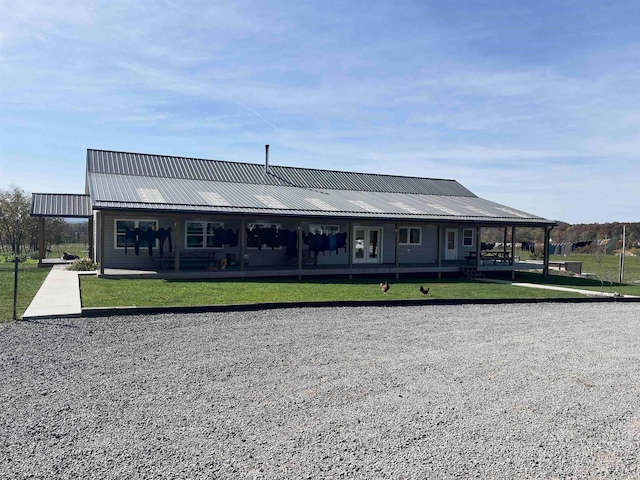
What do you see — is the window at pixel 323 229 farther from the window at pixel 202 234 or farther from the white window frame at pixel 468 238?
the white window frame at pixel 468 238

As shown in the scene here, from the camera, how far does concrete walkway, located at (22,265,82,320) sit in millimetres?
9164

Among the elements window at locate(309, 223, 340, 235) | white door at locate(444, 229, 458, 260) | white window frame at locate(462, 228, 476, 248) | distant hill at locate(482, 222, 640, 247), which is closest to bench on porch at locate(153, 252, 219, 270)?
window at locate(309, 223, 340, 235)

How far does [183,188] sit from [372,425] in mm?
16651

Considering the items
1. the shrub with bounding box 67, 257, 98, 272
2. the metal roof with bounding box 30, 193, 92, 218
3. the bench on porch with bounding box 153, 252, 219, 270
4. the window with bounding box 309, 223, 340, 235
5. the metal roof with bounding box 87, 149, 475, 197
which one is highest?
the metal roof with bounding box 87, 149, 475, 197

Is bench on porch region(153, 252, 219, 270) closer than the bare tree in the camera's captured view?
Yes

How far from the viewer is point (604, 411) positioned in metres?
5.16

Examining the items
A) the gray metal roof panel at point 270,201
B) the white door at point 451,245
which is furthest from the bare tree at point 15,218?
the white door at point 451,245

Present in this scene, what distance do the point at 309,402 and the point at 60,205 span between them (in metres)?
21.5

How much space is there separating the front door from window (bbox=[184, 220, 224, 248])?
5.63 m

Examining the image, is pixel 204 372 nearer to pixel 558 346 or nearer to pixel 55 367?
pixel 55 367

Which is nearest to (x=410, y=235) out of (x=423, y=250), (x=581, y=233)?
(x=423, y=250)

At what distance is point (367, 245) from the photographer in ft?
70.6

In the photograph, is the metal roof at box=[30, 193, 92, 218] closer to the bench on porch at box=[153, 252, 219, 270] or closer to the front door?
the bench on porch at box=[153, 252, 219, 270]

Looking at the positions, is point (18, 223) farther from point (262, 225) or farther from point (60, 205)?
point (262, 225)
